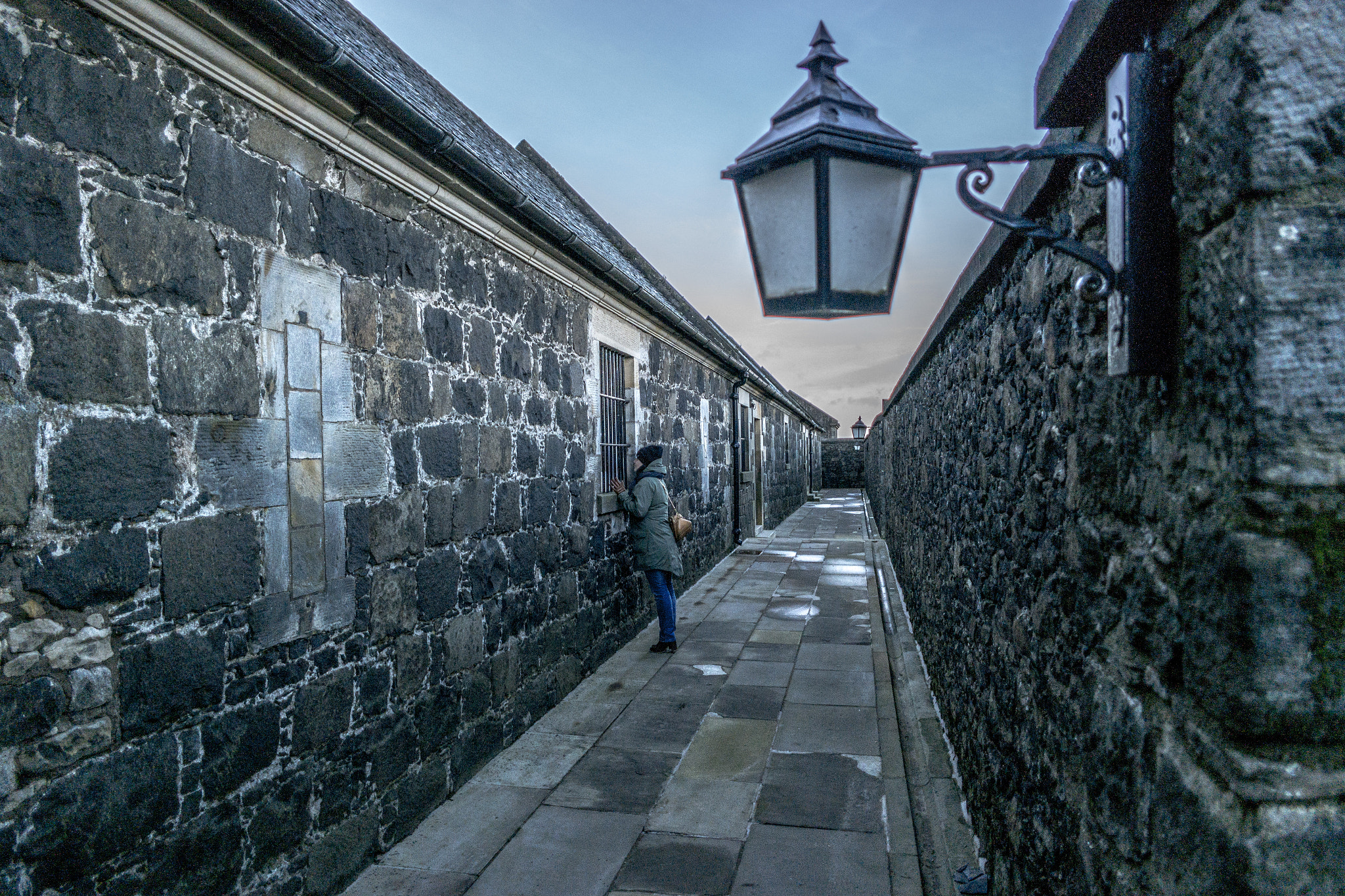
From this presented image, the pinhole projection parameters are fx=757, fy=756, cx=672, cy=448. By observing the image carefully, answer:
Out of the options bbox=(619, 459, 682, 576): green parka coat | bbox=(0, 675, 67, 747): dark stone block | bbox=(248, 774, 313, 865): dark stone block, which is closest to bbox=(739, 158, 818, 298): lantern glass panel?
bbox=(0, 675, 67, 747): dark stone block

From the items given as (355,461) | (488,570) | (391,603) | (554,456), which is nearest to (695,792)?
(488,570)

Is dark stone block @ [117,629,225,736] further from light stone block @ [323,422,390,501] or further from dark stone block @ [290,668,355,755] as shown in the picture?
light stone block @ [323,422,390,501]

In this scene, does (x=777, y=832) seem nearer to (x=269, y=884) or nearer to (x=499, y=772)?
(x=499, y=772)

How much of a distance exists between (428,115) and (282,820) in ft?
9.80

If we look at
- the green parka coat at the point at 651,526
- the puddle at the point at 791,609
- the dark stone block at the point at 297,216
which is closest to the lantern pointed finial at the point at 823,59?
the dark stone block at the point at 297,216

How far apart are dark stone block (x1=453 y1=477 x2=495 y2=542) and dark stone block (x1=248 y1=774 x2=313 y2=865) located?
4.61ft

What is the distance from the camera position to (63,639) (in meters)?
2.04

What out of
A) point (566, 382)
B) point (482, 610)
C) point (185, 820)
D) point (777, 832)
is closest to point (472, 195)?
point (566, 382)

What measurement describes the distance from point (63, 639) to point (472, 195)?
2811 mm

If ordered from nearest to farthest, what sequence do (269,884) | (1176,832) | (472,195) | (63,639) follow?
1. (1176,832)
2. (63,639)
3. (269,884)
4. (472,195)

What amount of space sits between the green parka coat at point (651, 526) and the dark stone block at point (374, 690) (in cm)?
316

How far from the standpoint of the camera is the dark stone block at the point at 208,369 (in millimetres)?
2348

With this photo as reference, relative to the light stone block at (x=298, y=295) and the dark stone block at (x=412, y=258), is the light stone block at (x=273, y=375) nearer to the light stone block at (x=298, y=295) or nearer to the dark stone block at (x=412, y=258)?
the light stone block at (x=298, y=295)

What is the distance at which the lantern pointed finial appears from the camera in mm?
2244
